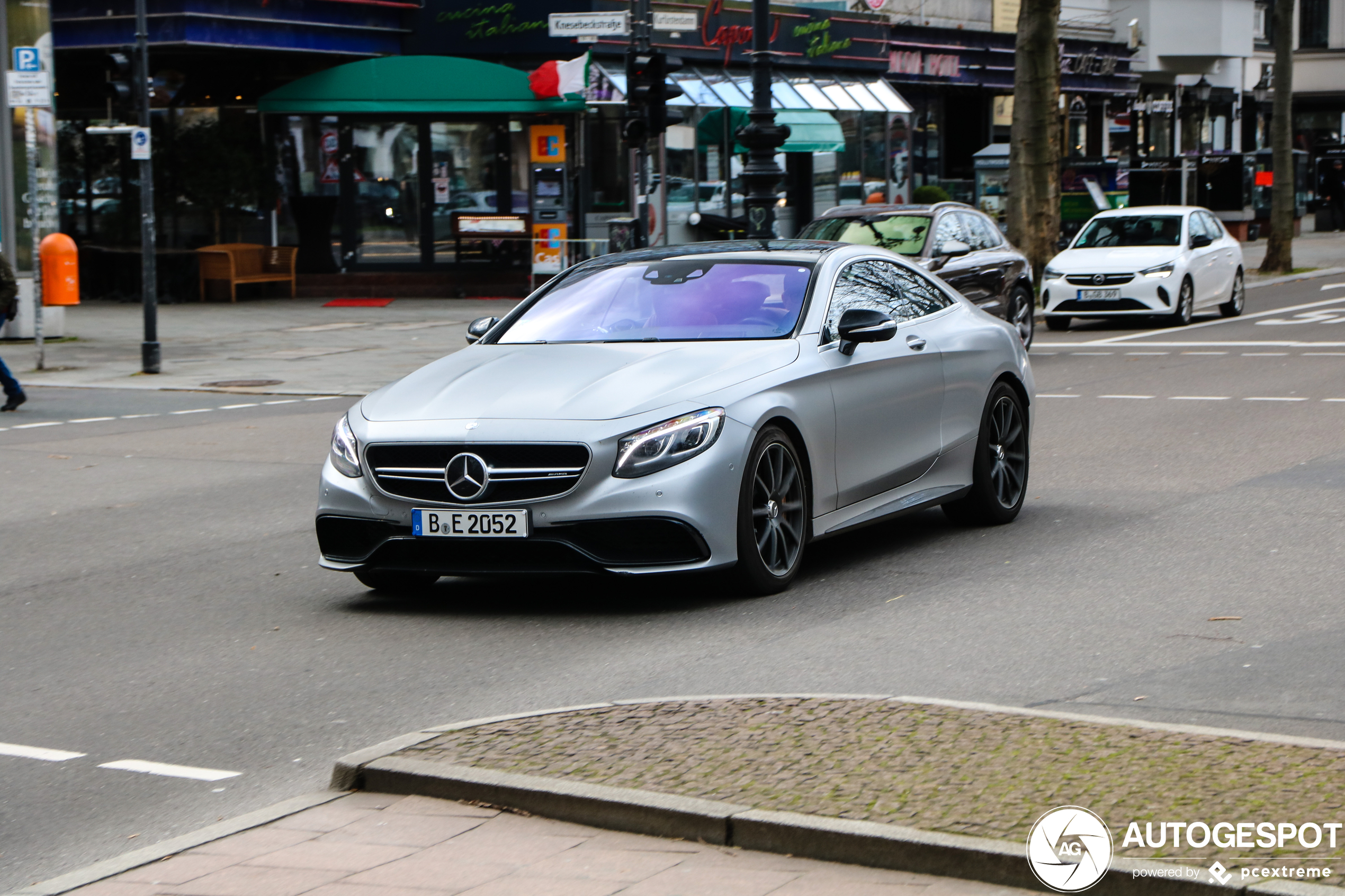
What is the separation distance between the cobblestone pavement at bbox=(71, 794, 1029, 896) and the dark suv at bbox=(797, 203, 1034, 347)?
48.2 feet

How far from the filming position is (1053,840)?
4.15 m

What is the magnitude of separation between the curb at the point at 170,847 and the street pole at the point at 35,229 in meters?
16.7

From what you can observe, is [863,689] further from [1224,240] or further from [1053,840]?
[1224,240]

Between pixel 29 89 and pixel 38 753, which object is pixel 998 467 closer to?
pixel 38 753

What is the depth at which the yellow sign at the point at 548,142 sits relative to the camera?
30.2 m

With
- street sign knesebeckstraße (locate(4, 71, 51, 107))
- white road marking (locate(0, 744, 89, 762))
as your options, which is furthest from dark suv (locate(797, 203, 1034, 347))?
white road marking (locate(0, 744, 89, 762))

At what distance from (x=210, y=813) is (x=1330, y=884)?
9.37 feet

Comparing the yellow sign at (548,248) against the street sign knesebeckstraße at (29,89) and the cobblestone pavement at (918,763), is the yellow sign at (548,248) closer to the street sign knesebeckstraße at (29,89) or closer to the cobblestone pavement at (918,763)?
the street sign knesebeckstraße at (29,89)

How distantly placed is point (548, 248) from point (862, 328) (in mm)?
21850

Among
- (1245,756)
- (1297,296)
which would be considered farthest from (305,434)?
(1297,296)

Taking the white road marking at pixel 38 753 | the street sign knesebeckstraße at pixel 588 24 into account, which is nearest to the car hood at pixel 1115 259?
the street sign knesebeckstraße at pixel 588 24

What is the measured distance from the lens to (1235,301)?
26.4 m

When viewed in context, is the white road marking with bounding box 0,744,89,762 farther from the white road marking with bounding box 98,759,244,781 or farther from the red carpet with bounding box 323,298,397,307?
the red carpet with bounding box 323,298,397,307

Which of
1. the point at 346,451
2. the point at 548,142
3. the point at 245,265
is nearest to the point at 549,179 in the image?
the point at 548,142
